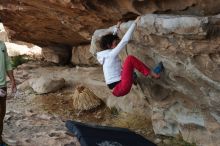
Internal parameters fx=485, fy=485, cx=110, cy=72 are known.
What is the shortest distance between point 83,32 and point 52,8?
1.07 metres

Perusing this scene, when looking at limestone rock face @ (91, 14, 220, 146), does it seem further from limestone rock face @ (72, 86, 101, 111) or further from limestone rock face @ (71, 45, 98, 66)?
limestone rock face @ (71, 45, 98, 66)

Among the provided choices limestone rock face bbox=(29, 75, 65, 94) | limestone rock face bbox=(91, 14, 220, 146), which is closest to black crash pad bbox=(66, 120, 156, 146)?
limestone rock face bbox=(91, 14, 220, 146)

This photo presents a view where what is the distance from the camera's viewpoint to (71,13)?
8742 mm

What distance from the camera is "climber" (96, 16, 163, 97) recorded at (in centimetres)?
678

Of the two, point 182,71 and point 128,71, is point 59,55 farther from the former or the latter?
point 182,71

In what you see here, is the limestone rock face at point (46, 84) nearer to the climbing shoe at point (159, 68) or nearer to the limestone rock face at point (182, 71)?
the limestone rock face at point (182, 71)

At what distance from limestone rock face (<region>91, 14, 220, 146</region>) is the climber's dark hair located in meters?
0.11

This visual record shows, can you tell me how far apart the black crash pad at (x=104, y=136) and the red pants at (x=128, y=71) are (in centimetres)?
68

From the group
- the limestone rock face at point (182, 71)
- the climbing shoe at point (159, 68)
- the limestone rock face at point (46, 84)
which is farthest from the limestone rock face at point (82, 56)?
the climbing shoe at point (159, 68)

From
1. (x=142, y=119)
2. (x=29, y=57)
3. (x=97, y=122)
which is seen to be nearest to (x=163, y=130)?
(x=142, y=119)

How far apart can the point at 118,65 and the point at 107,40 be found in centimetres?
44

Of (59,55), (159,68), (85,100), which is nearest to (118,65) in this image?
(159,68)

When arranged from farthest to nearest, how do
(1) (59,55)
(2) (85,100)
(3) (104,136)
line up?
(1) (59,55)
(2) (85,100)
(3) (104,136)

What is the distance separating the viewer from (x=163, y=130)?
778 cm
